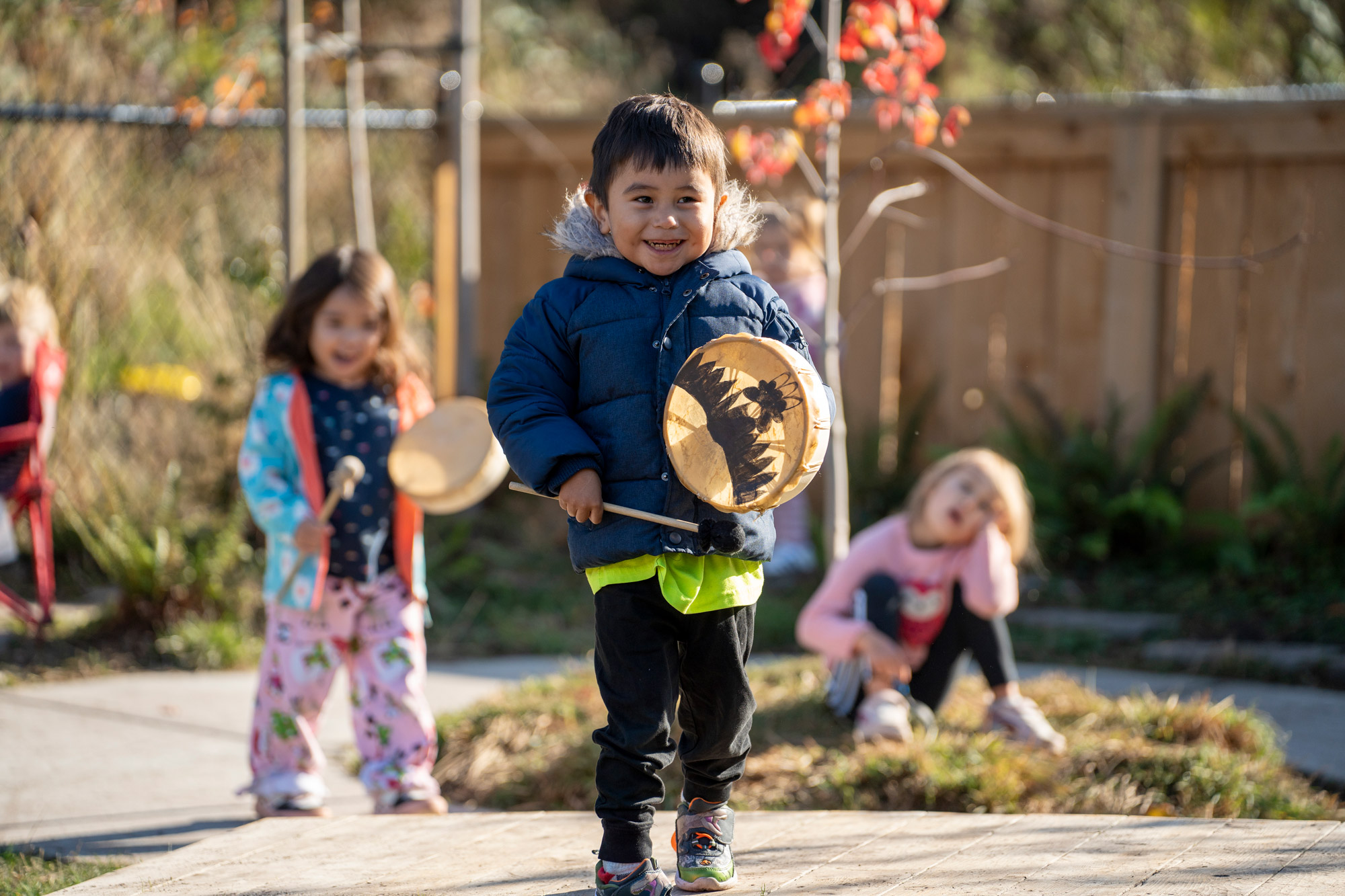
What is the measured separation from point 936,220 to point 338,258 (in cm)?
387

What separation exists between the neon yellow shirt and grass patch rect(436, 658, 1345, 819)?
124 centimetres

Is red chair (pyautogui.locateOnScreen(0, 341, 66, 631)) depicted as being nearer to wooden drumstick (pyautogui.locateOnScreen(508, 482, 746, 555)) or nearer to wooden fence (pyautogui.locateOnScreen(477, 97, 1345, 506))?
wooden fence (pyautogui.locateOnScreen(477, 97, 1345, 506))

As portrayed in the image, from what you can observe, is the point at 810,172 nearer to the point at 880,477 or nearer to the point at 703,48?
the point at 880,477

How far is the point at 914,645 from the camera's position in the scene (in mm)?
4039

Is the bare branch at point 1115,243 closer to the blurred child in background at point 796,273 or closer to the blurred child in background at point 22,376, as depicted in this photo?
the blurred child in background at point 796,273

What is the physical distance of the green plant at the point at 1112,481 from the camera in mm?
6160

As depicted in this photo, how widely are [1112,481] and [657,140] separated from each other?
4440 millimetres

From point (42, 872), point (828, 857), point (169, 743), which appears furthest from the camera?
point (169, 743)

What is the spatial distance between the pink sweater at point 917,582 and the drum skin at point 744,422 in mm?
1620

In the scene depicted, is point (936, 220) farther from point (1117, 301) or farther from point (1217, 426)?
point (1217, 426)

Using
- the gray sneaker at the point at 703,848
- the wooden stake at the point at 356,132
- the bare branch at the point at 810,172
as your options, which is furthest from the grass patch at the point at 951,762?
the wooden stake at the point at 356,132

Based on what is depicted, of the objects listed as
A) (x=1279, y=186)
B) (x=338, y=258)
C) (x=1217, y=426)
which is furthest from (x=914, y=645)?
(x=1279, y=186)

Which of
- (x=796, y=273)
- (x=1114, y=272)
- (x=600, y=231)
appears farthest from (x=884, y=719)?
(x=1114, y=272)

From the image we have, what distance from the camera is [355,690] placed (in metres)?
3.64
